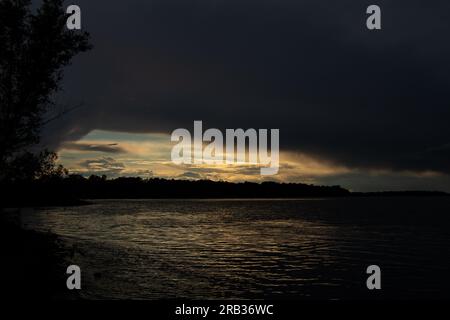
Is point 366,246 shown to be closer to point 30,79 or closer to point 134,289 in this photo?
point 134,289

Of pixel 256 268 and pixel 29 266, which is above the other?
pixel 29 266

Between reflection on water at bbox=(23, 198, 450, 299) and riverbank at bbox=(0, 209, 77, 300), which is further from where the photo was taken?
reflection on water at bbox=(23, 198, 450, 299)

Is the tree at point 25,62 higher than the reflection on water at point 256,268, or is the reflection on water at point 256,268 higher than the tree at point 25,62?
the tree at point 25,62

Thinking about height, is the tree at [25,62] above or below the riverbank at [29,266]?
above

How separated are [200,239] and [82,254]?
26720 mm

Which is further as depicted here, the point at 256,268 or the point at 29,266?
the point at 256,268

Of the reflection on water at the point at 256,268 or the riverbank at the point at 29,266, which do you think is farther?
the reflection on water at the point at 256,268

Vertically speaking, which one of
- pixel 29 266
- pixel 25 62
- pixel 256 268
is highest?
pixel 25 62

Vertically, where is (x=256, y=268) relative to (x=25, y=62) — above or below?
below

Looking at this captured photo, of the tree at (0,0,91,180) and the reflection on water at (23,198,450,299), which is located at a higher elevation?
the tree at (0,0,91,180)

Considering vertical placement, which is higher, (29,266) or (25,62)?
(25,62)

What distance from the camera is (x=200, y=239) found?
6531cm

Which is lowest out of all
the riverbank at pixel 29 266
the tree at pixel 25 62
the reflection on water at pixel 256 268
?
the reflection on water at pixel 256 268

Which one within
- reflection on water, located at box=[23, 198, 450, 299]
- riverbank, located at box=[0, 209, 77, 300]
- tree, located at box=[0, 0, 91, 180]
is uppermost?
tree, located at box=[0, 0, 91, 180]
